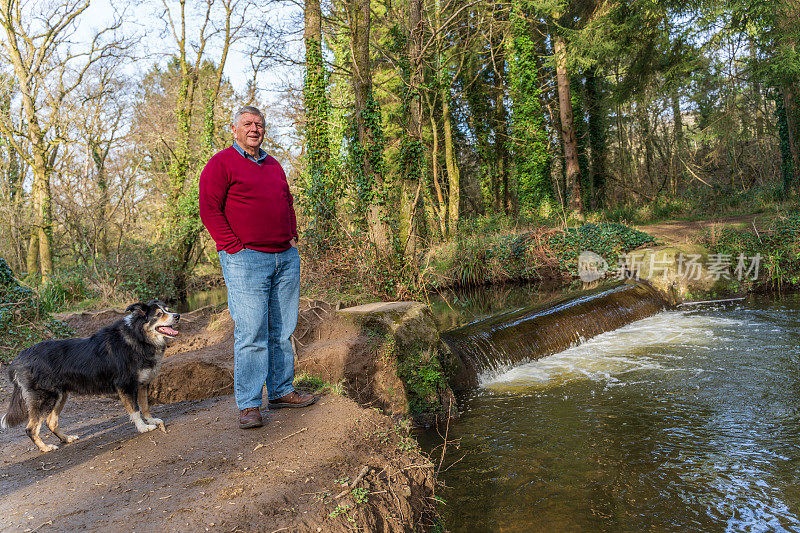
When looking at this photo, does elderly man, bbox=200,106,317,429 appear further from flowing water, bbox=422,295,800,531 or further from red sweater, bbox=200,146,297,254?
flowing water, bbox=422,295,800,531

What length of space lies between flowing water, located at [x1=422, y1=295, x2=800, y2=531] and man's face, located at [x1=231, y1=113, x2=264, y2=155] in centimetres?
317

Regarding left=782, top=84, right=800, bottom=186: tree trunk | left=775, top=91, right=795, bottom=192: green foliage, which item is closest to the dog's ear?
left=782, top=84, right=800, bottom=186: tree trunk

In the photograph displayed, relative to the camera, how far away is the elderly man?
3750mm

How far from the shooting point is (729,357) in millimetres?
7340

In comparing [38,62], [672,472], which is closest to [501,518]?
[672,472]

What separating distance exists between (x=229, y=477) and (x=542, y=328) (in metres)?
6.57

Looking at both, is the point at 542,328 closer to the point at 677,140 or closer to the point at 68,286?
the point at 68,286

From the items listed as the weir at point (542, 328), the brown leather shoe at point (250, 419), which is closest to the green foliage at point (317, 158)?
the weir at point (542, 328)

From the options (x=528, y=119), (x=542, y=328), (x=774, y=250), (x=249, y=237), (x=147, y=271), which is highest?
(x=528, y=119)

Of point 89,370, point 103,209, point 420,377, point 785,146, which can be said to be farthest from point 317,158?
point 785,146

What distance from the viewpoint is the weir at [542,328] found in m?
7.55

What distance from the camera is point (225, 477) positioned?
3.08m

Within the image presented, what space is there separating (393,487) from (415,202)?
20.2ft

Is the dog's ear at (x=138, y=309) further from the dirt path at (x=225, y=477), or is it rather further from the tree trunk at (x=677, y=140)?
the tree trunk at (x=677, y=140)
